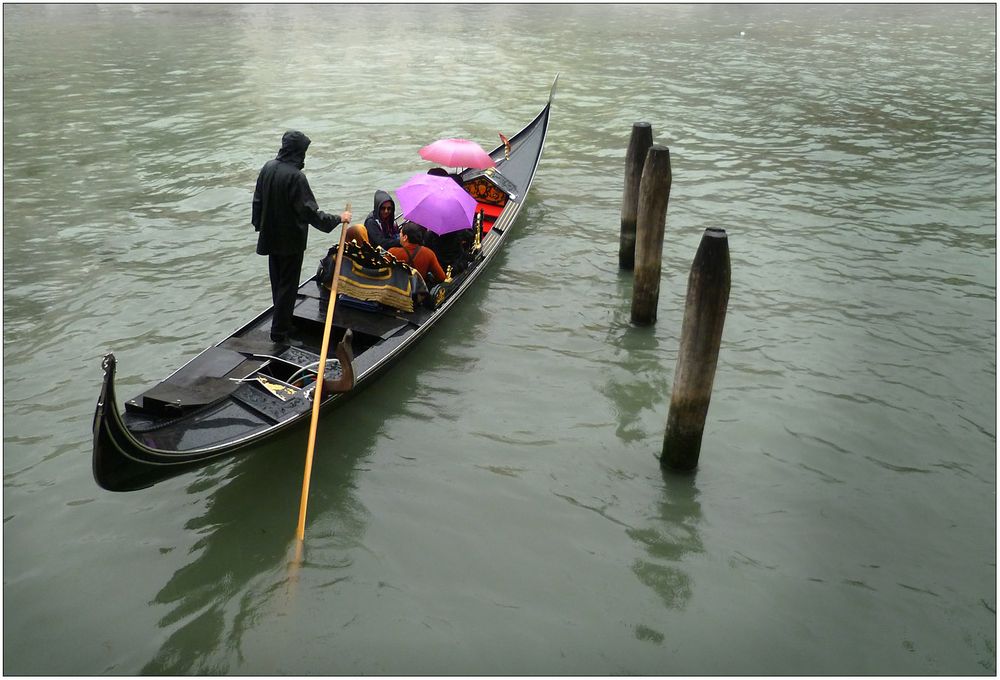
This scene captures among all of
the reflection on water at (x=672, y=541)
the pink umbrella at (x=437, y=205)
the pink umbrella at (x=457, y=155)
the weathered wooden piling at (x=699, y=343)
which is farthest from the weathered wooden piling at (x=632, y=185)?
the reflection on water at (x=672, y=541)

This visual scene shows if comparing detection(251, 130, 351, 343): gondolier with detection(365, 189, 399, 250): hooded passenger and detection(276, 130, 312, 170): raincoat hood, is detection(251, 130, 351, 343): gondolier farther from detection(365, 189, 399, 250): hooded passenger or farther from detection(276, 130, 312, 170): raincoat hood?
detection(365, 189, 399, 250): hooded passenger

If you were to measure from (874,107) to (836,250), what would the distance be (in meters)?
7.26

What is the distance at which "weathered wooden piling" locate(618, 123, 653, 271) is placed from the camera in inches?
292

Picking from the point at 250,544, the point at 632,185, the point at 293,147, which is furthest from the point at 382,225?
the point at 250,544

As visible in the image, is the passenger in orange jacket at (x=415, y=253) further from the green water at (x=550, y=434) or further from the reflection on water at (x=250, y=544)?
the reflection on water at (x=250, y=544)

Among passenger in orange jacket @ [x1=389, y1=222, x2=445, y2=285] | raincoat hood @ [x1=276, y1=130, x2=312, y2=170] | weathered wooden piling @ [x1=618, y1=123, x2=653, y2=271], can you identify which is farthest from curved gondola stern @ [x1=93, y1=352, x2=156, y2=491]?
weathered wooden piling @ [x1=618, y1=123, x2=653, y2=271]

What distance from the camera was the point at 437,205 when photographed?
6.89m

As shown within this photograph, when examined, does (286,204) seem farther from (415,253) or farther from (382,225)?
(415,253)

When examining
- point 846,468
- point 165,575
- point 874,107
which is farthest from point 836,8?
point 165,575

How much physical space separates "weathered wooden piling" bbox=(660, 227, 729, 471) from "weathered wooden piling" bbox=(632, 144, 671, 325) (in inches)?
68.4

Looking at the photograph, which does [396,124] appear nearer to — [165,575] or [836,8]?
[165,575]

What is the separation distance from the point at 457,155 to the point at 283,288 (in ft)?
9.38

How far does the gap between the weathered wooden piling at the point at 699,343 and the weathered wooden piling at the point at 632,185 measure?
109 inches

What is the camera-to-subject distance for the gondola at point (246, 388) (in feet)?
13.9
